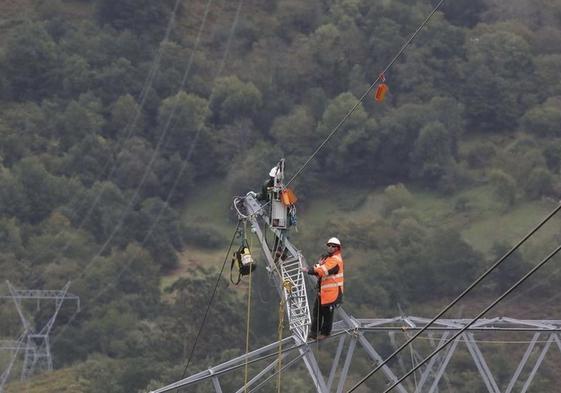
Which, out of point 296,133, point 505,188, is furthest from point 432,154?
point 296,133

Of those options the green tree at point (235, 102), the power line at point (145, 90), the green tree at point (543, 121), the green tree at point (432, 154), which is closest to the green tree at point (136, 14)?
the power line at point (145, 90)

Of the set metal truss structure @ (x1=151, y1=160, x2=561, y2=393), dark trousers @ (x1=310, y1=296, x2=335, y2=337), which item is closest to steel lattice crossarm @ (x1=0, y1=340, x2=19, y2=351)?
metal truss structure @ (x1=151, y1=160, x2=561, y2=393)

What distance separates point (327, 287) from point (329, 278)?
0.24 meters

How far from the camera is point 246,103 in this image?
188250mm

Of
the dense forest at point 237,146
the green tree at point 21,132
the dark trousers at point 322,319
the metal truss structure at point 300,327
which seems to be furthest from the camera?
the green tree at point 21,132

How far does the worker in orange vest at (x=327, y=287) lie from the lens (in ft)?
145

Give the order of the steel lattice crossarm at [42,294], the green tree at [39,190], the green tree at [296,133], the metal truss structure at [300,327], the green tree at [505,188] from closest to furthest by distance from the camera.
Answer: the metal truss structure at [300,327] < the steel lattice crossarm at [42,294] < the green tree at [505,188] < the green tree at [39,190] < the green tree at [296,133]

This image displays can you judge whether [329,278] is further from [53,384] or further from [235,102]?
[235,102]

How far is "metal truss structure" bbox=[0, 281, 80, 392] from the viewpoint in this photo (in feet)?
394

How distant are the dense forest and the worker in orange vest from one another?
75.8m

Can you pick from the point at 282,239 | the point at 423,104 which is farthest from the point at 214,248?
the point at 282,239

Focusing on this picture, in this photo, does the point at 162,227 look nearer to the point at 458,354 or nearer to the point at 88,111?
the point at 88,111

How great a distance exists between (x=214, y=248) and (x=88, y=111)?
1205 inches

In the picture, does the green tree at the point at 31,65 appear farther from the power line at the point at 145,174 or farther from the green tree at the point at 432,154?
the green tree at the point at 432,154
